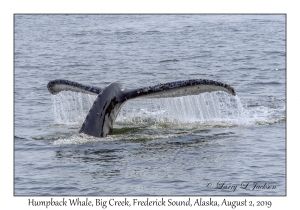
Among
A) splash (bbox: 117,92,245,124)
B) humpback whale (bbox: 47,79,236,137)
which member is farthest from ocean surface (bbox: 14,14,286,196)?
humpback whale (bbox: 47,79,236,137)

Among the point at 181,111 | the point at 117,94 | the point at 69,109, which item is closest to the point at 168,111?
the point at 181,111

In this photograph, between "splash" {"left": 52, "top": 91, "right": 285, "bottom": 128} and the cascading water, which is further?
the cascading water

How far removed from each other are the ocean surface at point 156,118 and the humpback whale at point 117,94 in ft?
1.13

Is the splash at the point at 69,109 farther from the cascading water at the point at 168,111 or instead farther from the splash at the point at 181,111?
the splash at the point at 181,111

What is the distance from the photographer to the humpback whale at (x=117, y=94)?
51.5 feet

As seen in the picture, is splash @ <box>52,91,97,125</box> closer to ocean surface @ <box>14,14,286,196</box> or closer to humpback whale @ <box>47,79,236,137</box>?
ocean surface @ <box>14,14,286,196</box>

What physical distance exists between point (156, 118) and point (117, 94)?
9.57ft

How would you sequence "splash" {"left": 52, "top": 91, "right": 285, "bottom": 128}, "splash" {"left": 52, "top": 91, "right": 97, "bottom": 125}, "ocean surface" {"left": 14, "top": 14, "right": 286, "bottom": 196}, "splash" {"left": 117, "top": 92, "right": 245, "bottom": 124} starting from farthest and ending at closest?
"splash" {"left": 52, "top": 91, "right": 97, "bottom": 125} → "splash" {"left": 117, "top": 92, "right": 245, "bottom": 124} → "splash" {"left": 52, "top": 91, "right": 285, "bottom": 128} → "ocean surface" {"left": 14, "top": 14, "right": 286, "bottom": 196}

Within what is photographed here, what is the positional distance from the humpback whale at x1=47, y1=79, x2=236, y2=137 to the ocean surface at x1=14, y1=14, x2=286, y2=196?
344mm

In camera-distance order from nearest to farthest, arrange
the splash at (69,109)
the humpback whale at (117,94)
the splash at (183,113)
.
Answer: the humpback whale at (117,94), the splash at (183,113), the splash at (69,109)

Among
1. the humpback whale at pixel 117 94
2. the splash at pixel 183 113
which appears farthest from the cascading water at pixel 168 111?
the humpback whale at pixel 117 94

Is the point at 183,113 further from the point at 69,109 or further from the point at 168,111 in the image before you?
the point at 69,109

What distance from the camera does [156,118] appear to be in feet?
62.7

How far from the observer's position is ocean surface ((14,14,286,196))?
43.2 ft
